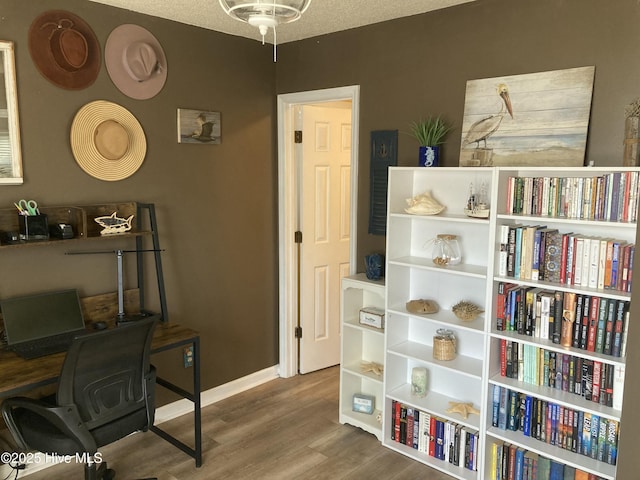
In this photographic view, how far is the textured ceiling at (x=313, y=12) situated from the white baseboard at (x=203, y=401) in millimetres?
2344

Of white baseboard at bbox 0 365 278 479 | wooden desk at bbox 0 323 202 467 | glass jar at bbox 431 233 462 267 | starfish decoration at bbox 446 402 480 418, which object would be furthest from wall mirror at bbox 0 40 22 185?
starfish decoration at bbox 446 402 480 418

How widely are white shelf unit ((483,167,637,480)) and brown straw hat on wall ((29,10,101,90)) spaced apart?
217 cm

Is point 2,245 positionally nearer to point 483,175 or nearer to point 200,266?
point 200,266

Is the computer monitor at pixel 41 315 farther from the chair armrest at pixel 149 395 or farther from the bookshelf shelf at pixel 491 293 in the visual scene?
the bookshelf shelf at pixel 491 293

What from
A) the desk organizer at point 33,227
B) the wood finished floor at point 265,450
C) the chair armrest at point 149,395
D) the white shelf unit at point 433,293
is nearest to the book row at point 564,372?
the white shelf unit at point 433,293

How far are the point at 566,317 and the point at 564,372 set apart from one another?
0.86 feet

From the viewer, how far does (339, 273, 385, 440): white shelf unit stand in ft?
10.6

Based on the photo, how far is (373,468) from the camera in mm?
2861

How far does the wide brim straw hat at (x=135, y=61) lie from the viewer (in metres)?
2.92

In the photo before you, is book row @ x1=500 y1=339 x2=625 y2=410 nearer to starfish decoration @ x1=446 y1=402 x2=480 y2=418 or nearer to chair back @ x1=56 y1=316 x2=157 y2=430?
starfish decoration @ x1=446 y1=402 x2=480 y2=418

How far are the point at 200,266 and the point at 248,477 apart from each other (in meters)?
1.32

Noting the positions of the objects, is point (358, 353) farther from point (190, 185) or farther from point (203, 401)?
point (190, 185)

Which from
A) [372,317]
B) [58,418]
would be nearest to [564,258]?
[372,317]

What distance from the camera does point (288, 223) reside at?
388cm
